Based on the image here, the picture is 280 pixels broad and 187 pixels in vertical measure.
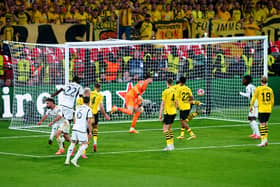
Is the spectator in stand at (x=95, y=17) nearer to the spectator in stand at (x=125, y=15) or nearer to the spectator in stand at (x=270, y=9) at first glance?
the spectator in stand at (x=125, y=15)

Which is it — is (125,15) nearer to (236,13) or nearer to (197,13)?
(197,13)

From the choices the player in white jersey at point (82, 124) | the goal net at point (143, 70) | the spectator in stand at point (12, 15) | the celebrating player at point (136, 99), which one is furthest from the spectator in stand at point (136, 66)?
the player in white jersey at point (82, 124)

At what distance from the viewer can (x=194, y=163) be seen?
16.0 metres

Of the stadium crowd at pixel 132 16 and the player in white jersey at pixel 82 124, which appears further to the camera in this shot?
the stadium crowd at pixel 132 16

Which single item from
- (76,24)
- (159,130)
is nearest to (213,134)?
(159,130)

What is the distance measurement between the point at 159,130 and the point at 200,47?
17.0ft

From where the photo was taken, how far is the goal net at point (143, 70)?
76.5 ft

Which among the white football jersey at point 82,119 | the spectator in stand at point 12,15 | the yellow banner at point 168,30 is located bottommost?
the white football jersey at point 82,119

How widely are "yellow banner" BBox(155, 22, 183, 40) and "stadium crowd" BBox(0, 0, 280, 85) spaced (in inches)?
12.0

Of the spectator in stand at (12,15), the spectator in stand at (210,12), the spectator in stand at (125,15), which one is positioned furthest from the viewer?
the spectator in stand at (210,12)

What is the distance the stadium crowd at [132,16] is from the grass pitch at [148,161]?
4042mm

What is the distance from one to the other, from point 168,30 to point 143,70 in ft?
12.0

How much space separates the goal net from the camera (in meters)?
23.3

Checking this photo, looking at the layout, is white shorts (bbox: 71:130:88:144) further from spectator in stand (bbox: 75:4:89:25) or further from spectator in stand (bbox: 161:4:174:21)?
spectator in stand (bbox: 161:4:174:21)
